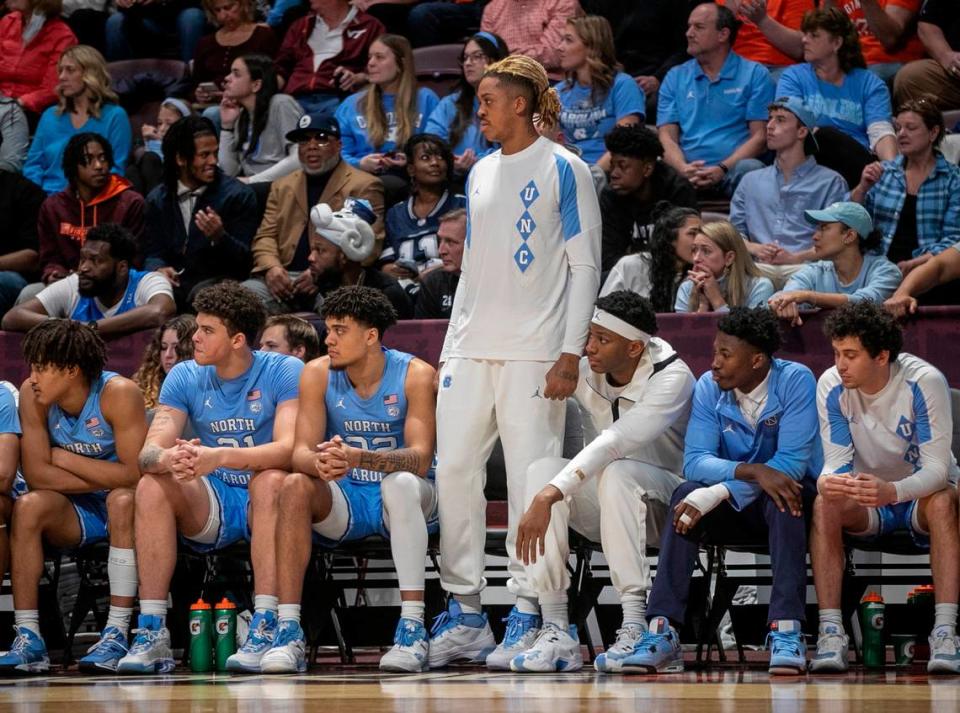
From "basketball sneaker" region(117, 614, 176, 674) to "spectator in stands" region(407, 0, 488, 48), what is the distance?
18.6ft

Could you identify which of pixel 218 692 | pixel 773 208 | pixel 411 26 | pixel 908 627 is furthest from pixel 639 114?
pixel 218 692

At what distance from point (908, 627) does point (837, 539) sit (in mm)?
645

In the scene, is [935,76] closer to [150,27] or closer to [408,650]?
[408,650]

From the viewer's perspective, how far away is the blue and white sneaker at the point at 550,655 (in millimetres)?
5004

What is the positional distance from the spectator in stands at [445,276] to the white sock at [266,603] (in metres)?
2.39

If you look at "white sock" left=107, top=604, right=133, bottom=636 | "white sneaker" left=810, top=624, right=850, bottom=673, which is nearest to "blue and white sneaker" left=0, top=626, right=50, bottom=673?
"white sock" left=107, top=604, right=133, bottom=636

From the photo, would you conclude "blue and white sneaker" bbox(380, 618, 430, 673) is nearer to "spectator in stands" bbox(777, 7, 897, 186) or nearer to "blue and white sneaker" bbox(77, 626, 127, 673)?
"blue and white sneaker" bbox(77, 626, 127, 673)

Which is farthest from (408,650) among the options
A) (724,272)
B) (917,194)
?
(917,194)

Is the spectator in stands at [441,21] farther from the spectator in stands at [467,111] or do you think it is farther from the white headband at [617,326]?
the white headband at [617,326]

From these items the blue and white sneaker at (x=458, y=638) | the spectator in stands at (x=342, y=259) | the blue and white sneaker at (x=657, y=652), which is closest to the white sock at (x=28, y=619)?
the blue and white sneaker at (x=458, y=638)

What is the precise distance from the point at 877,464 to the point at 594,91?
3.75 m

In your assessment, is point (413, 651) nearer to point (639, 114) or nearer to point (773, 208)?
point (773, 208)

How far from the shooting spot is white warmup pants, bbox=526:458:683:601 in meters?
5.14

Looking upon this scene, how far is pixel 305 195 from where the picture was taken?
8.24 meters
